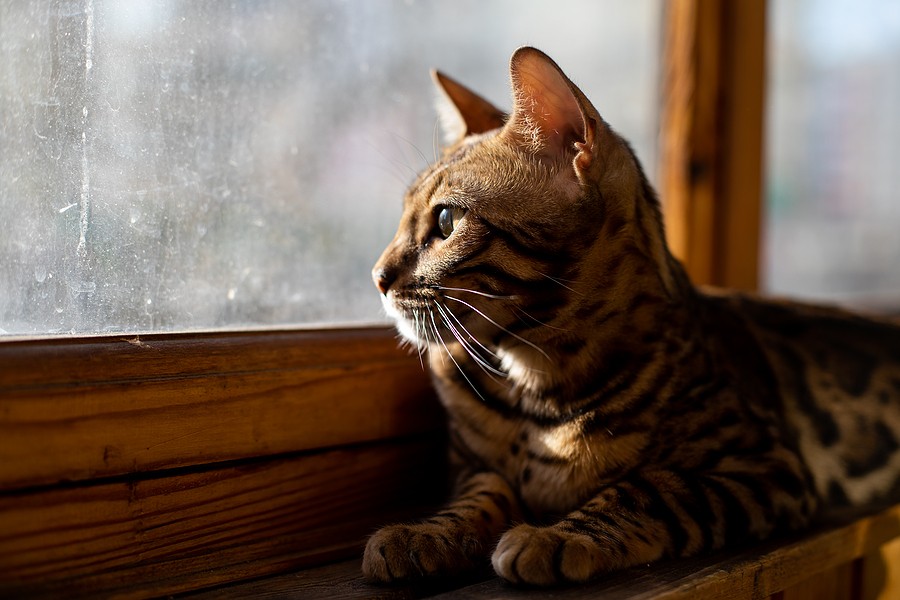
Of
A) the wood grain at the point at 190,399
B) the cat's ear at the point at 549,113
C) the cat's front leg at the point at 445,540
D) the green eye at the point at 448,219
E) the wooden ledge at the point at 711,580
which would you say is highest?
the cat's ear at the point at 549,113

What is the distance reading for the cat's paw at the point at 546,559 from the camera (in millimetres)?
1046

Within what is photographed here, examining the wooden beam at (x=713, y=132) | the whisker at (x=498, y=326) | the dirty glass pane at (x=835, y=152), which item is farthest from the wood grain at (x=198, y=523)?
the dirty glass pane at (x=835, y=152)

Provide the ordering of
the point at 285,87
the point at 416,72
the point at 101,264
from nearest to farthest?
the point at 101,264 → the point at 285,87 → the point at 416,72

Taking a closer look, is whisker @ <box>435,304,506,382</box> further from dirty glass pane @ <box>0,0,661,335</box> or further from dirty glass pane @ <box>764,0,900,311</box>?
dirty glass pane @ <box>764,0,900,311</box>

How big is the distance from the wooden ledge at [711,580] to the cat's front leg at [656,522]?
23mm

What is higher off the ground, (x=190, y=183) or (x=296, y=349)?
(x=190, y=183)

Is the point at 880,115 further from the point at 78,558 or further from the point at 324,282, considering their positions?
the point at 78,558

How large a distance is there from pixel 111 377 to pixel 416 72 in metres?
0.93

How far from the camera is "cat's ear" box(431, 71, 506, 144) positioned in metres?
1.55

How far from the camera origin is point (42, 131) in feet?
3.57

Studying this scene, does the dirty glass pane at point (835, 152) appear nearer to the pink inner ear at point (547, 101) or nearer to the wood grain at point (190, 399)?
the pink inner ear at point (547, 101)

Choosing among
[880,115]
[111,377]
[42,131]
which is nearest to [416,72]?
[42,131]

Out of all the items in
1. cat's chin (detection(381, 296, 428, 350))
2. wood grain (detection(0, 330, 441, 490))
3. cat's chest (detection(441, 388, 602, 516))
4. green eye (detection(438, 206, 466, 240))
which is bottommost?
cat's chest (detection(441, 388, 602, 516))

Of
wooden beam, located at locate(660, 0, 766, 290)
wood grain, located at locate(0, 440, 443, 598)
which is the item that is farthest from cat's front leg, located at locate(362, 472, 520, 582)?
wooden beam, located at locate(660, 0, 766, 290)
